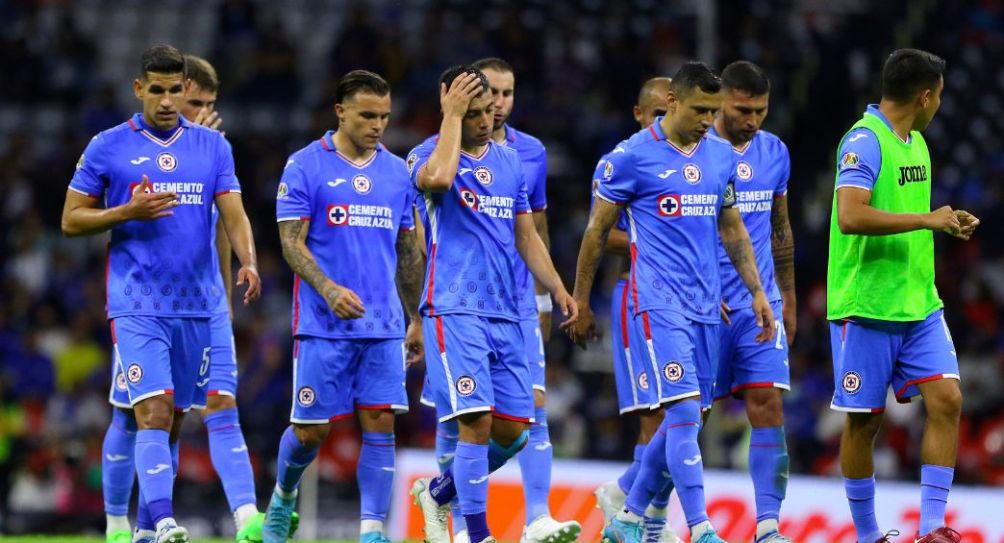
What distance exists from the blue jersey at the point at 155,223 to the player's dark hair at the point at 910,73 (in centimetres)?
392

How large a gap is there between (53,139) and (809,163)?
9.95 m

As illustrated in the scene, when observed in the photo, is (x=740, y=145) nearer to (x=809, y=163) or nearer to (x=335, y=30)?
(x=809, y=163)

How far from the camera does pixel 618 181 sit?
9.47 meters

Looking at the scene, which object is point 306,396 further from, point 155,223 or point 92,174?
point 92,174

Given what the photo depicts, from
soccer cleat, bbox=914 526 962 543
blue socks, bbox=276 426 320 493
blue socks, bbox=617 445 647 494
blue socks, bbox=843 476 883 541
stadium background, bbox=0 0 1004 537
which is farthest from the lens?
stadium background, bbox=0 0 1004 537

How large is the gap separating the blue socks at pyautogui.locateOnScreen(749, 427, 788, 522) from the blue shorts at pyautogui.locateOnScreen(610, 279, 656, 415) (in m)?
0.70

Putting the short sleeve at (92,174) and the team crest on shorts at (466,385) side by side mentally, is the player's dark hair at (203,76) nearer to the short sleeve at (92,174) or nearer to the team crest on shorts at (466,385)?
the short sleeve at (92,174)

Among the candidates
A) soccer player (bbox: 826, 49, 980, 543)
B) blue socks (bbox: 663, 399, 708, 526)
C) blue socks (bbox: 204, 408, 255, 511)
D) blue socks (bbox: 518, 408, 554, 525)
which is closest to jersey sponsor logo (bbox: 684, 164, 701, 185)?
soccer player (bbox: 826, 49, 980, 543)

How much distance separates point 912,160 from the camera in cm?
908

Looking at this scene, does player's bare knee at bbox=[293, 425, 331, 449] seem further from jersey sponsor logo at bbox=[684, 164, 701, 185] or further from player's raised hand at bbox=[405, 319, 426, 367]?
jersey sponsor logo at bbox=[684, 164, 701, 185]

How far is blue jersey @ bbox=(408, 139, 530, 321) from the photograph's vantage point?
9.20 meters

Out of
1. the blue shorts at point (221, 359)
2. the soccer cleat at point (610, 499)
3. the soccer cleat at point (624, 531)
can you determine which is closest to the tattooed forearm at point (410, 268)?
the blue shorts at point (221, 359)

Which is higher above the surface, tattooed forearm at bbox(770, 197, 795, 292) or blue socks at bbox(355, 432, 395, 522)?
tattooed forearm at bbox(770, 197, 795, 292)

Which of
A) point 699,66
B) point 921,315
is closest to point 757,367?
point 921,315
